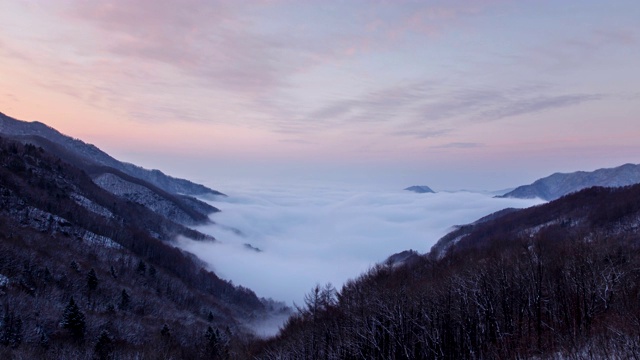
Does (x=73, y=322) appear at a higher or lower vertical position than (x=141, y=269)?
higher

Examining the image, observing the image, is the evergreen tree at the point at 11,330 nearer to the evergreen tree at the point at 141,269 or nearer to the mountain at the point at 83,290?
the mountain at the point at 83,290

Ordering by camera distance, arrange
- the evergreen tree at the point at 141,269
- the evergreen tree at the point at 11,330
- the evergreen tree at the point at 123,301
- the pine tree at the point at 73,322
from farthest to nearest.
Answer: the evergreen tree at the point at 141,269 < the evergreen tree at the point at 123,301 < the pine tree at the point at 73,322 < the evergreen tree at the point at 11,330

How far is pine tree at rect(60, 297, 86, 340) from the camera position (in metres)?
72.2

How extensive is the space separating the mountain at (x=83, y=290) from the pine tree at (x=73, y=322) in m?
0.18

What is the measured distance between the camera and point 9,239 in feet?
384

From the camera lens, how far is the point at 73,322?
72375mm

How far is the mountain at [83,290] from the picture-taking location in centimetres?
7069

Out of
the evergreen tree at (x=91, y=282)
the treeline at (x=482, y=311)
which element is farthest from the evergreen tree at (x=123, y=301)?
the treeline at (x=482, y=311)

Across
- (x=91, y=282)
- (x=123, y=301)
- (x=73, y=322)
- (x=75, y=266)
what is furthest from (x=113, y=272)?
(x=73, y=322)

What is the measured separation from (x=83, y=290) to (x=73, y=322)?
44.4 metres

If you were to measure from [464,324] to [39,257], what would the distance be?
124272 millimetres

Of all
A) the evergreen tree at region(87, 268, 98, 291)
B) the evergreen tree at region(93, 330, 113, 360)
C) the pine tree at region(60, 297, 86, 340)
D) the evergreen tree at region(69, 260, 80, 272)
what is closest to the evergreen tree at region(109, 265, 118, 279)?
the evergreen tree at region(69, 260, 80, 272)

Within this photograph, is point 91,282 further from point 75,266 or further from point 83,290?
point 75,266

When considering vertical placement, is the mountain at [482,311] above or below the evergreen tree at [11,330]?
above
